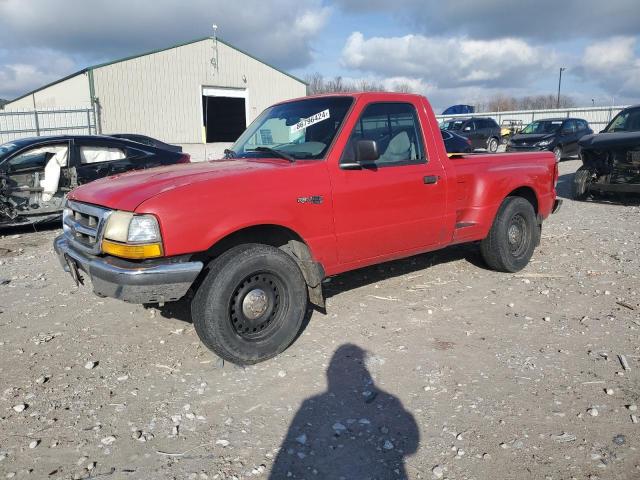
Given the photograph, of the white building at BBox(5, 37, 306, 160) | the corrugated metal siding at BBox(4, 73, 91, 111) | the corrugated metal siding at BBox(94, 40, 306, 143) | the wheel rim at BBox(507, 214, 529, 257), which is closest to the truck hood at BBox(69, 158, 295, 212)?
the wheel rim at BBox(507, 214, 529, 257)

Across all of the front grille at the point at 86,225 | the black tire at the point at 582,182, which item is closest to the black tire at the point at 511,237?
the front grille at the point at 86,225

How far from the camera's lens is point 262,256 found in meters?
3.61

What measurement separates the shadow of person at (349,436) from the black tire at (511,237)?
109 inches

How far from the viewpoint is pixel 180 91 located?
22.8 metres

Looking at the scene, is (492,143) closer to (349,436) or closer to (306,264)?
(306,264)

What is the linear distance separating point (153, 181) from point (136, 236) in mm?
536

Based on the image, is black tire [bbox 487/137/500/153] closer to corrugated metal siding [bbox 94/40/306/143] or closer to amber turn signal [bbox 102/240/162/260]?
corrugated metal siding [bbox 94/40/306/143]

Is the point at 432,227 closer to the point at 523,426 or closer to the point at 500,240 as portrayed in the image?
the point at 500,240

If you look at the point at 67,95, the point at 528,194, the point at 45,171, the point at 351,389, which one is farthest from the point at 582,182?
the point at 67,95

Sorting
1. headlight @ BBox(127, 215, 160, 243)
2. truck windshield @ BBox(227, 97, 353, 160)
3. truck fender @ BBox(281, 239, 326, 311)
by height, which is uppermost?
truck windshield @ BBox(227, 97, 353, 160)

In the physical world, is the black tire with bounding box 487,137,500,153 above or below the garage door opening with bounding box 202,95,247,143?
below

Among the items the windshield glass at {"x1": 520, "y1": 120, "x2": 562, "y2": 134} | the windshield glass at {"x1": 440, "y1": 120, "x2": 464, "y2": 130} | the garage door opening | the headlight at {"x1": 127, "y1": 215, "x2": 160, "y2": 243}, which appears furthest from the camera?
the garage door opening

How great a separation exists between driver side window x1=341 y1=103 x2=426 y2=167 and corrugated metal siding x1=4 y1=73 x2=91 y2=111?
60.7 feet

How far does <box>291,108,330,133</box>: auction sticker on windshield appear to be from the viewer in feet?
14.2
